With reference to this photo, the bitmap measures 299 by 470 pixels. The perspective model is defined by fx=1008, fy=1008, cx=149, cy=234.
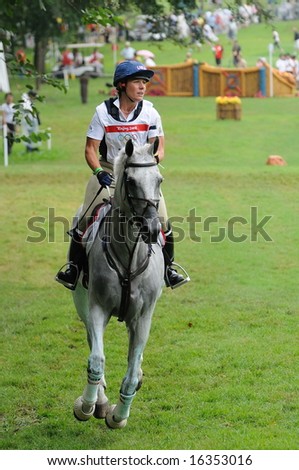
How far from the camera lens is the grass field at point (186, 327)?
366 inches

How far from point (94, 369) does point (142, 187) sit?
173cm

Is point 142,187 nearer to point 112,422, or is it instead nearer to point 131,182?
point 131,182

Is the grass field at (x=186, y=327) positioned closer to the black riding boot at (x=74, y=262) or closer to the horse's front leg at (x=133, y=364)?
the horse's front leg at (x=133, y=364)

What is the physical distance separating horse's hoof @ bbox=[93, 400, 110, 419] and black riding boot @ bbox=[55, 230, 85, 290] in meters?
1.20

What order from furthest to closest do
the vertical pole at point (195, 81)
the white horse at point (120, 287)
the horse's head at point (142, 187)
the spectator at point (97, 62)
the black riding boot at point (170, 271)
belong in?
the spectator at point (97, 62) < the vertical pole at point (195, 81) < the black riding boot at point (170, 271) < the white horse at point (120, 287) < the horse's head at point (142, 187)

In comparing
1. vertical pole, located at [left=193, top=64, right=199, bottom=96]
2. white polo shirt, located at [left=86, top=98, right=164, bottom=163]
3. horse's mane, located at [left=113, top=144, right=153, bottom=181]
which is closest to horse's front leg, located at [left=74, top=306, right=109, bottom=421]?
horse's mane, located at [left=113, top=144, right=153, bottom=181]

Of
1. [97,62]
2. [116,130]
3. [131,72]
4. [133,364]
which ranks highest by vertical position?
[131,72]

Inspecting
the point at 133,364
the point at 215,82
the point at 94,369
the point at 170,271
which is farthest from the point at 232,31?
the point at 94,369

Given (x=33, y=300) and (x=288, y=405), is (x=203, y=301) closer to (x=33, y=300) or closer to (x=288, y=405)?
(x=33, y=300)

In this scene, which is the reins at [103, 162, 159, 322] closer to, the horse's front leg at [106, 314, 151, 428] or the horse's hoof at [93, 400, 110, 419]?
the horse's front leg at [106, 314, 151, 428]

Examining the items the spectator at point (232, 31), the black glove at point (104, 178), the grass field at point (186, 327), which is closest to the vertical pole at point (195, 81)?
the grass field at point (186, 327)

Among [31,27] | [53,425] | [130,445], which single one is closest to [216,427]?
[130,445]

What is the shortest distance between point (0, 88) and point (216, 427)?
21.8m

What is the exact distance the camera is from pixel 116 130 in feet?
30.3
